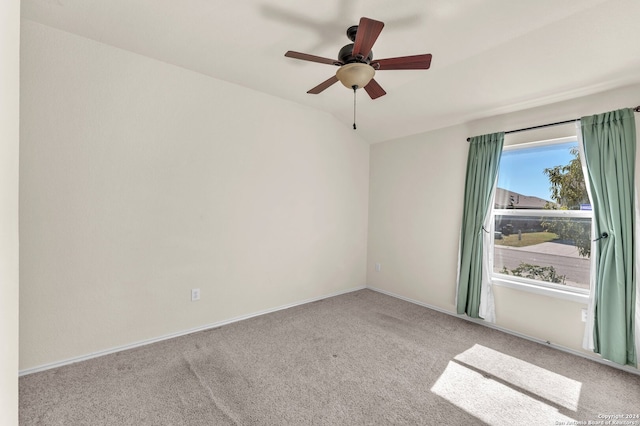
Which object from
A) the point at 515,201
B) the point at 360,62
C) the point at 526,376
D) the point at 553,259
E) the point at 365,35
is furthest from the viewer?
the point at 515,201

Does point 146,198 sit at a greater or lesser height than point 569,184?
lesser

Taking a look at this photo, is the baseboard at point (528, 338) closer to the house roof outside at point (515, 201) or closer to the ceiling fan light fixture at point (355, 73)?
the house roof outside at point (515, 201)

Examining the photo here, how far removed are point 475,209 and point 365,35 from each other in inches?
93.2

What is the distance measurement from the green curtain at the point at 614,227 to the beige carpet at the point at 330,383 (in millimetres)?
307

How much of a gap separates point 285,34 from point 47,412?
301 cm

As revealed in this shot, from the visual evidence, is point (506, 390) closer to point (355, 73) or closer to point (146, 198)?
point (355, 73)

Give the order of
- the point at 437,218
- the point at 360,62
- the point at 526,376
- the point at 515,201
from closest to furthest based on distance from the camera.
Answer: the point at 360,62 < the point at 526,376 < the point at 515,201 < the point at 437,218

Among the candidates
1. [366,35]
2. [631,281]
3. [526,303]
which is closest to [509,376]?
[526,303]

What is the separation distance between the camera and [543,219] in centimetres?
292

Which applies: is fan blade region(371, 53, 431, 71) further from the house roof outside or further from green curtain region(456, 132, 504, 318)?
the house roof outside

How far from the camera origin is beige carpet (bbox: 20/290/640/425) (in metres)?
1.77

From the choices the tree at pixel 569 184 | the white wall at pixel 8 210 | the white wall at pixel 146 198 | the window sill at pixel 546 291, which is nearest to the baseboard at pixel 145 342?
the white wall at pixel 146 198

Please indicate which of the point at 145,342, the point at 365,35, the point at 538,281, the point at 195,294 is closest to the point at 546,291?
the point at 538,281

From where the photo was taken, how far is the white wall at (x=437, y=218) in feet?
8.76
